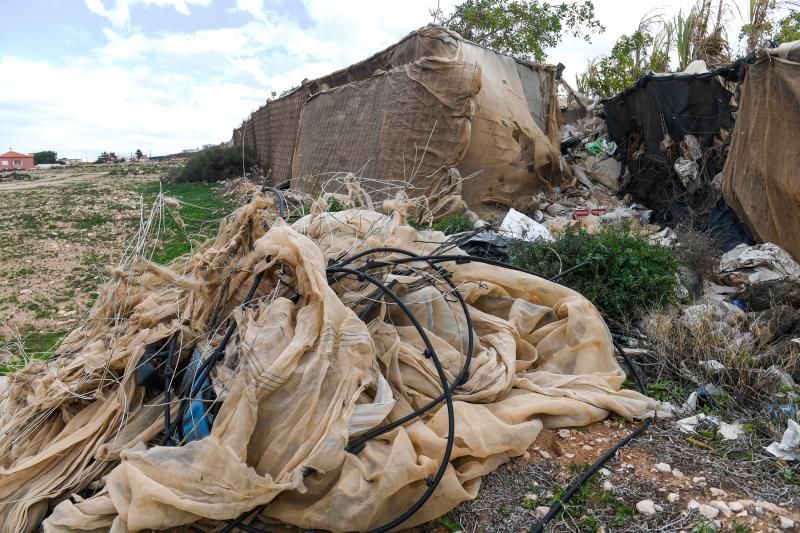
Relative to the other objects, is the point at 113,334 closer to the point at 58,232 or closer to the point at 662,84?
the point at 662,84

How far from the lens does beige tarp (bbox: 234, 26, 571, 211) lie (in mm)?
6055

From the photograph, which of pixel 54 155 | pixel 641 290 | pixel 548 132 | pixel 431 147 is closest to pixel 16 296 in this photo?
pixel 431 147

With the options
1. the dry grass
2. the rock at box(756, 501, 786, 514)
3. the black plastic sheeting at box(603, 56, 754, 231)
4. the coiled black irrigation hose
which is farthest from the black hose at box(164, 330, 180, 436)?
the black plastic sheeting at box(603, 56, 754, 231)

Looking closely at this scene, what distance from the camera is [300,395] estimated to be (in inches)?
84.1

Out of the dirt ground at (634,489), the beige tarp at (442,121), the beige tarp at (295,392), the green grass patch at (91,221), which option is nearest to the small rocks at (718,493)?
the dirt ground at (634,489)

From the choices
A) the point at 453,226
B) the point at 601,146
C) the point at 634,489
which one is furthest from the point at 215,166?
the point at 634,489

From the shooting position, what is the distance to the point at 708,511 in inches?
78.9

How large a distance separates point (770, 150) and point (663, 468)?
10.8 ft

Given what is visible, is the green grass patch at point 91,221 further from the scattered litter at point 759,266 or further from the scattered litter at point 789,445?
the scattered litter at point 789,445

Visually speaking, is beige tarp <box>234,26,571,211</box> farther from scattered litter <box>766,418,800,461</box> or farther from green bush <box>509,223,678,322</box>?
scattered litter <box>766,418,800,461</box>

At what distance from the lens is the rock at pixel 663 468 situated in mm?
2273

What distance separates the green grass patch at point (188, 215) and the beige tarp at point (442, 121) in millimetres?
1379

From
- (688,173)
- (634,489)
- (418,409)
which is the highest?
(688,173)

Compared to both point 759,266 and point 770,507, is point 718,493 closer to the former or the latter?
point 770,507
